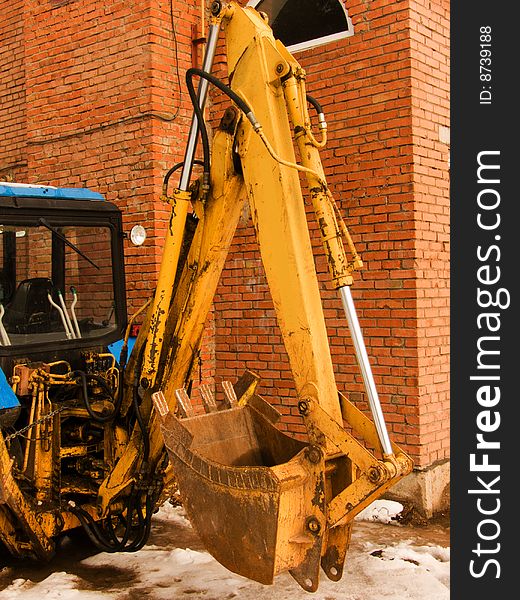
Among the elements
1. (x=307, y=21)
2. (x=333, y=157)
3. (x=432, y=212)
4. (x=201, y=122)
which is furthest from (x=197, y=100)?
(x=307, y=21)

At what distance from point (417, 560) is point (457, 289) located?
1901 millimetres

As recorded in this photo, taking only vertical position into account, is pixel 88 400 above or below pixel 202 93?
below

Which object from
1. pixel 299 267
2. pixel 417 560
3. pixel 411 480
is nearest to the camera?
pixel 299 267

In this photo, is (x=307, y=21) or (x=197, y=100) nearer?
(x=197, y=100)

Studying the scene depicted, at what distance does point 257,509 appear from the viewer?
312 centimetres

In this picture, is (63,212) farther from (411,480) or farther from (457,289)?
(411,480)

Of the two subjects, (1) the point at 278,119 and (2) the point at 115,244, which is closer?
(1) the point at 278,119

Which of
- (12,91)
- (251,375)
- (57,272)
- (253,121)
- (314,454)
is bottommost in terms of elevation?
(314,454)

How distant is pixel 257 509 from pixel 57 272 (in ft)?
8.49

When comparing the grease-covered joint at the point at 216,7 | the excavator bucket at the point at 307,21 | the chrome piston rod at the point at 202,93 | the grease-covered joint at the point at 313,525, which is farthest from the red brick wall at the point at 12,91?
the grease-covered joint at the point at 313,525

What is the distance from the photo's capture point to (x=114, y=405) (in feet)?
14.8

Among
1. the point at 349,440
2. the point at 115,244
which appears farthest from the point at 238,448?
the point at 115,244

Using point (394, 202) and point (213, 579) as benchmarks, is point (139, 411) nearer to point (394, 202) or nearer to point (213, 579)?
point (213, 579)

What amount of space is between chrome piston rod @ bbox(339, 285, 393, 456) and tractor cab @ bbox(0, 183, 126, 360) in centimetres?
238
